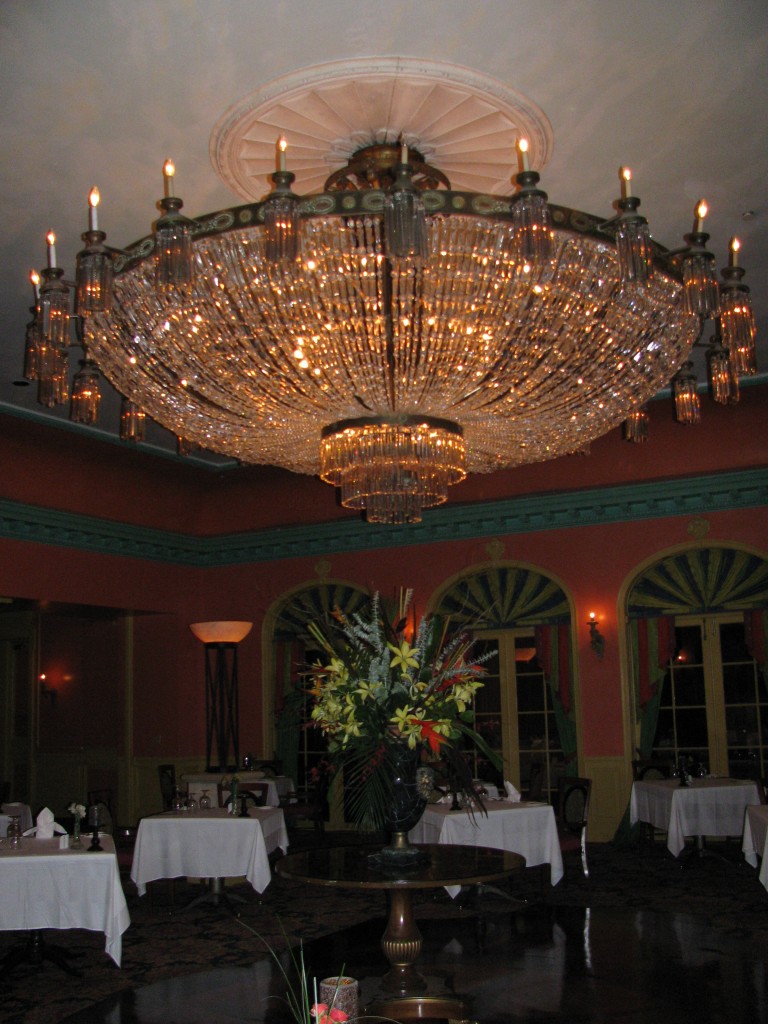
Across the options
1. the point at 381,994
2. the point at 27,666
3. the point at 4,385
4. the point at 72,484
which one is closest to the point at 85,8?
the point at 381,994

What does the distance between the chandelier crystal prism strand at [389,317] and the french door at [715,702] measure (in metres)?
6.20

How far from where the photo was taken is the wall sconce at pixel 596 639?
10.7 meters

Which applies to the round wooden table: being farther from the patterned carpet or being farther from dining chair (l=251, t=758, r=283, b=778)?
dining chair (l=251, t=758, r=283, b=778)

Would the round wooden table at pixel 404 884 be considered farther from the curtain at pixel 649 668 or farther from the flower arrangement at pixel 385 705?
the curtain at pixel 649 668

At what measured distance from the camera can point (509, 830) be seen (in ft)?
25.5

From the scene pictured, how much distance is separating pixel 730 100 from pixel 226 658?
955 centimetres

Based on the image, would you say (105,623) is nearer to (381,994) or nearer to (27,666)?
(27,666)

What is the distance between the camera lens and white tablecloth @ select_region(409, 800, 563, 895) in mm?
7633

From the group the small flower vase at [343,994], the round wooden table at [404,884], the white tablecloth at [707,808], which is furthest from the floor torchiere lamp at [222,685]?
the small flower vase at [343,994]

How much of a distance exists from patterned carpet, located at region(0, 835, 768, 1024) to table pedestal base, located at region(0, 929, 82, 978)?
6 centimetres

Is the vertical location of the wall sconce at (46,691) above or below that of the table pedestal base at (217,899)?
above

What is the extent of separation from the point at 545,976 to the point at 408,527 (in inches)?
276

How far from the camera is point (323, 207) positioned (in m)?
3.63

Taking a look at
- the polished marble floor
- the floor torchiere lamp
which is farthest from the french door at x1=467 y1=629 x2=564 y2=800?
the polished marble floor
